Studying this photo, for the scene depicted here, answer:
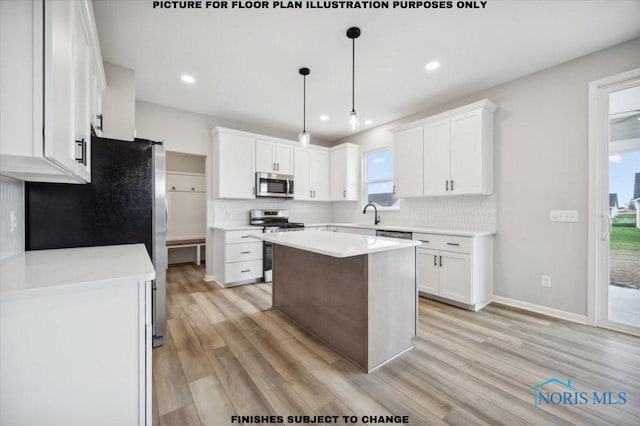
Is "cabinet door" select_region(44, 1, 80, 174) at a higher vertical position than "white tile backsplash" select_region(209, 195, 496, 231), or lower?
higher

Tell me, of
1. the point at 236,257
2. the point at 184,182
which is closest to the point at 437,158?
the point at 236,257

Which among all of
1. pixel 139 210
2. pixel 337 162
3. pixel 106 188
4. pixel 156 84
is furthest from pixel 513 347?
pixel 156 84

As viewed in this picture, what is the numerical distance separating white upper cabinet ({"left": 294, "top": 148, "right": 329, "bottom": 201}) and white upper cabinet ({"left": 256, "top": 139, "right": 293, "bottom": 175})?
158 mm

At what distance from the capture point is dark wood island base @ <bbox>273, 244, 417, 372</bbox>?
75.6 inches

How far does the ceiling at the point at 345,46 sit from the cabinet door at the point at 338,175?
1600mm

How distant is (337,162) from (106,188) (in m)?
3.88

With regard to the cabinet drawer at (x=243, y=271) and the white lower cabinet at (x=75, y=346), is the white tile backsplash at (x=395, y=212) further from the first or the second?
the white lower cabinet at (x=75, y=346)

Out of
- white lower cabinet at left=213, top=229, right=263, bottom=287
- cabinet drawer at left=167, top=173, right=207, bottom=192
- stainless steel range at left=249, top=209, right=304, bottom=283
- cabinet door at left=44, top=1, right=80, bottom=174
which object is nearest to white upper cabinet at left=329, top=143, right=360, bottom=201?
stainless steel range at left=249, top=209, right=304, bottom=283

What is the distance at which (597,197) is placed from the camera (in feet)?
8.52

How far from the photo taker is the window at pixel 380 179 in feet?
15.5

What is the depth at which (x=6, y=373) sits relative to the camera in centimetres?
92

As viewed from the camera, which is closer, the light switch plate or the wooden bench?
Answer: the light switch plate

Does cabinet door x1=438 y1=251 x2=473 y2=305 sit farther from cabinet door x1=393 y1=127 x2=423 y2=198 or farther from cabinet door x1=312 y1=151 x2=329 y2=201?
cabinet door x1=312 y1=151 x2=329 y2=201

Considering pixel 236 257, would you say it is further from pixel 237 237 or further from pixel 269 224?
pixel 269 224
